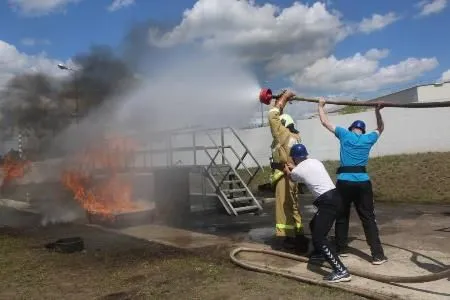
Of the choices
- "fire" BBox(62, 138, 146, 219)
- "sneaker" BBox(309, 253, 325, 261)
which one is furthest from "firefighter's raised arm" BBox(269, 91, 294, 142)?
"fire" BBox(62, 138, 146, 219)

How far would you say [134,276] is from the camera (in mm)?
5953

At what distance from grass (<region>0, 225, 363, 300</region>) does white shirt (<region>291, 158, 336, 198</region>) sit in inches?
43.3

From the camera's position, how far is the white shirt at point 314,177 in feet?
18.4

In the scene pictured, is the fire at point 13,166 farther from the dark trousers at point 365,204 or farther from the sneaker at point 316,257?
the dark trousers at point 365,204

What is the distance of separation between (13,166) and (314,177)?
1279 centimetres

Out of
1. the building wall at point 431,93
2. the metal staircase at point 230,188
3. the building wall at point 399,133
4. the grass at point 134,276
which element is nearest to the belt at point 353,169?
the grass at point 134,276

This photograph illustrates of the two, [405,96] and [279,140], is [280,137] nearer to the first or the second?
[279,140]

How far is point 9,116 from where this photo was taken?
15242 mm

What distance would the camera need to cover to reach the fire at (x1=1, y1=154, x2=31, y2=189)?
50.9ft

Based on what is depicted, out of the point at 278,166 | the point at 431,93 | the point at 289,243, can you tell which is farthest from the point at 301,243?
the point at 431,93

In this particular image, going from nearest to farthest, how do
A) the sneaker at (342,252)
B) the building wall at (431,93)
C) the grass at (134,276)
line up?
the grass at (134,276)
the sneaker at (342,252)
the building wall at (431,93)

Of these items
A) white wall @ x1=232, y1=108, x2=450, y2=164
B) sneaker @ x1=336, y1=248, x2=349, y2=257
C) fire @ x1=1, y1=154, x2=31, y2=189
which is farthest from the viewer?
white wall @ x1=232, y1=108, x2=450, y2=164

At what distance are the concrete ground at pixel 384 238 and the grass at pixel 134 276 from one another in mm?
544

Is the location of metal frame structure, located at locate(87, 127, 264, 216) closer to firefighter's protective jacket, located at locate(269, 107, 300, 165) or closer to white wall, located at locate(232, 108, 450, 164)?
firefighter's protective jacket, located at locate(269, 107, 300, 165)
